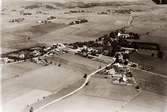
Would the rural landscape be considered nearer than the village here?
Yes

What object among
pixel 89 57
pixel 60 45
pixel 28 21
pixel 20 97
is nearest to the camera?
pixel 20 97

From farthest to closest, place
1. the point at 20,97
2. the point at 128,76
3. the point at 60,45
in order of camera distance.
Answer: the point at 60,45 < the point at 128,76 < the point at 20,97

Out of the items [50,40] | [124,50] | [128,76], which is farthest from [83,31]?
[128,76]

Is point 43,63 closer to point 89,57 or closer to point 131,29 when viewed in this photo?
point 89,57

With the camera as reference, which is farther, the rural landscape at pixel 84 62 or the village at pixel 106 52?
the village at pixel 106 52

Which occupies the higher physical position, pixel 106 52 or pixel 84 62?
pixel 106 52

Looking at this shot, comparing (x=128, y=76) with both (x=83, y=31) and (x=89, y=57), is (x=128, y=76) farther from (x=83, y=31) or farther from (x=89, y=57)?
(x=83, y=31)

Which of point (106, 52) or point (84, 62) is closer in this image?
point (84, 62)

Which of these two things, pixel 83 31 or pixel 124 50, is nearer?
pixel 124 50
